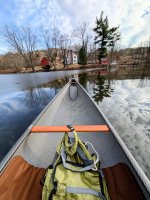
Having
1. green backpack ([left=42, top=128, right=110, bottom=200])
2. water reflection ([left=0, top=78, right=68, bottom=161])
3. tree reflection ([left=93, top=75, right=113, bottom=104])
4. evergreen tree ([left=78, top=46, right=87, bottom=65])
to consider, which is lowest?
tree reflection ([left=93, top=75, right=113, bottom=104])

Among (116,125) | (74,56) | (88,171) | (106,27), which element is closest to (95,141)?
(88,171)

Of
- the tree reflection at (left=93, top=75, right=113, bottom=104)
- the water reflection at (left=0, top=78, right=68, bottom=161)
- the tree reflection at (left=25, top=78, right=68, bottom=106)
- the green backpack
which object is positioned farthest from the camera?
the tree reflection at (left=93, top=75, right=113, bottom=104)

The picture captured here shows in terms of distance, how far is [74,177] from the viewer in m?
1.21

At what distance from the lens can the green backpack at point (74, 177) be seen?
109 centimetres

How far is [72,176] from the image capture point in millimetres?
1210

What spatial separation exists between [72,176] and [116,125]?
2377 millimetres

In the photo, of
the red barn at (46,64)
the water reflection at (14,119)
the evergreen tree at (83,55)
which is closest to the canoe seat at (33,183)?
the water reflection at (14,119)

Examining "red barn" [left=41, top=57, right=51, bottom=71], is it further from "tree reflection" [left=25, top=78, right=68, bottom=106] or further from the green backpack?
the green backpack

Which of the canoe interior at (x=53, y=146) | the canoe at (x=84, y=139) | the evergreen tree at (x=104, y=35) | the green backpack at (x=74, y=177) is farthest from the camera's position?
the evergreen tree at (x=104, y=35)

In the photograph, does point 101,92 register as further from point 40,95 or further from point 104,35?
point 104,35

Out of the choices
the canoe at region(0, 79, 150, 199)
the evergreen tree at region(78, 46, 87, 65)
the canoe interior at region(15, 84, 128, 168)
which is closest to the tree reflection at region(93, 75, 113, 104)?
the canoe interior at region(15, 84, 128, 168)

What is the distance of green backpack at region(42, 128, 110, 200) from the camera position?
109 cm

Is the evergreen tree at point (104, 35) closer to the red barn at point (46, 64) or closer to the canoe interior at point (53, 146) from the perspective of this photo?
the red barn at point (46, 64)

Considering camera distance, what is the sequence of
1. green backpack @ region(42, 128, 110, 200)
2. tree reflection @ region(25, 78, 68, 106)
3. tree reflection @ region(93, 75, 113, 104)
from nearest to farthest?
green backpack @ region(42, 128, 110, 200), tree reflection @ region(25, 78, 68, 106), tree reflection @ region(93, 75, 113, 104)
